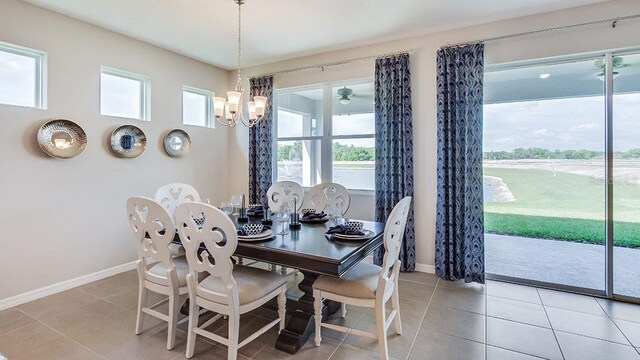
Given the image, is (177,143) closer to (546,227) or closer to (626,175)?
(546,227)

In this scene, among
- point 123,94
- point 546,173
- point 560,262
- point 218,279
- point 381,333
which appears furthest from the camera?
point 123,94

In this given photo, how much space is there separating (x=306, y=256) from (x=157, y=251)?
44.6 inches

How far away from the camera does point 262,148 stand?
4695 mm

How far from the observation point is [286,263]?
1.95 meters

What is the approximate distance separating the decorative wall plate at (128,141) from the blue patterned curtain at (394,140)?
2.96 meters

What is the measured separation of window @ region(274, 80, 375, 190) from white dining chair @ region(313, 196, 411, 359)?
2021 mm

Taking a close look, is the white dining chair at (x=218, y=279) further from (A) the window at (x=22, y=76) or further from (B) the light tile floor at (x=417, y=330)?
(A) the window at (x=22, y=76)

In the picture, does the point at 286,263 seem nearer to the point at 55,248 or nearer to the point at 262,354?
the point at 262,354

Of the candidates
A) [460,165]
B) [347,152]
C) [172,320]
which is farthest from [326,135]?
[172,320]

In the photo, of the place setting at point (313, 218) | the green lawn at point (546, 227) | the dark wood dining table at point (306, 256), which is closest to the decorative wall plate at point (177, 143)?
the dark wood dining table at point (306, 256)

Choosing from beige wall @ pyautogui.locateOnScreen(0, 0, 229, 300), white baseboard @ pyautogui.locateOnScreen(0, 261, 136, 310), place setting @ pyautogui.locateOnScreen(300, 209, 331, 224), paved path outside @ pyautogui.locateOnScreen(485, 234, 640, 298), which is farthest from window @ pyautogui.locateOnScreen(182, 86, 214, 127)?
paved path outside @ pyautogui.locateOnScreen(485, 234, 640, 298)

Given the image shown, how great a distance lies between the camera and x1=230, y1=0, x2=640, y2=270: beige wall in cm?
293

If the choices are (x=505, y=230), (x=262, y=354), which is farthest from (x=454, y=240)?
(x=262, y=354)

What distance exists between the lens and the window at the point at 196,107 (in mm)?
4602
